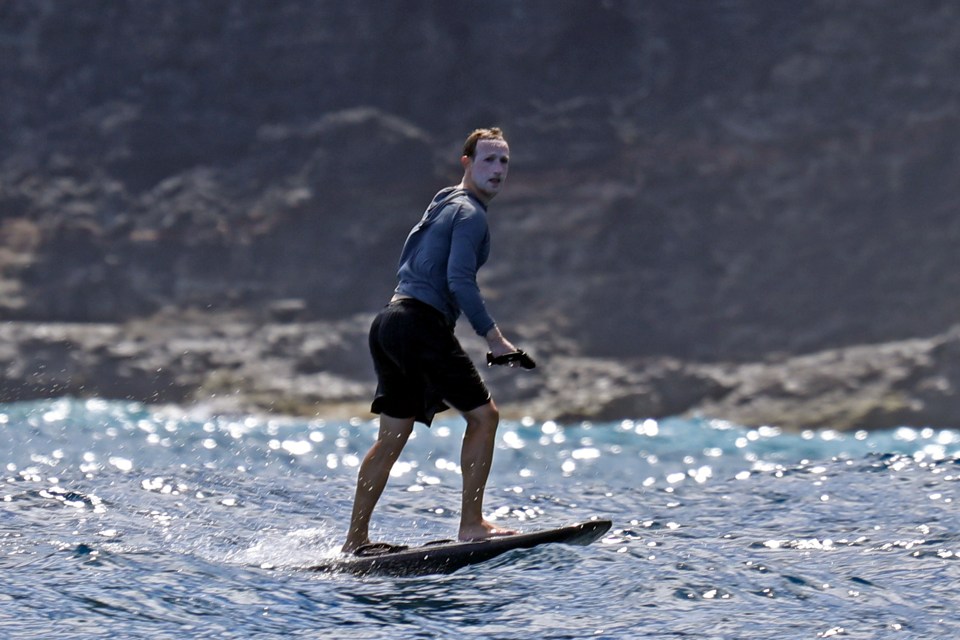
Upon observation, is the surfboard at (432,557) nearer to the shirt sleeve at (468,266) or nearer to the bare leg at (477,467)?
the bare leg at (477,467)

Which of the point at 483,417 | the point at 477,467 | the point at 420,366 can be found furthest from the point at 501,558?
the point at 420,366

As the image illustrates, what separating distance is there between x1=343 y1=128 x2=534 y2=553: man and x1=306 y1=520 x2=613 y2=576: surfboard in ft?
0.48

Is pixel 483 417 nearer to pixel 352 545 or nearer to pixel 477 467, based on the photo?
pixel 477 467

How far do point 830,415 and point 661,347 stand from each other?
9.26ft

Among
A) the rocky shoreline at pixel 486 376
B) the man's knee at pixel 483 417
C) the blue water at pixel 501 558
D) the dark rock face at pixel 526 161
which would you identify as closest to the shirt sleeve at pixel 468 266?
the man's knee at pixel 483 417

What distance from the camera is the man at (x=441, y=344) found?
5.79 meters

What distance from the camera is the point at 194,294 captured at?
17.6 metres

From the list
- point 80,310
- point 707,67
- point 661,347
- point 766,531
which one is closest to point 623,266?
point 661,347

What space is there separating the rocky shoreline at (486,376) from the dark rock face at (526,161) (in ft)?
1.43

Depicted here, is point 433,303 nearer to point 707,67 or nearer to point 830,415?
point 830,415

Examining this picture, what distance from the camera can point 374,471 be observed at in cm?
593

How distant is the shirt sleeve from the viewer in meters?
5.69

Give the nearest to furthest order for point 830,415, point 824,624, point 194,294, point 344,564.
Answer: point 824,624
point 344,564
point 830,415
point 194,294

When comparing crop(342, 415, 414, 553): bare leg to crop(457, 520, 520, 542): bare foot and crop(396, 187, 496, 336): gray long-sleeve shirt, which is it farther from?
crop(396, 187, 496, 336): gray long-sleeve shirt
